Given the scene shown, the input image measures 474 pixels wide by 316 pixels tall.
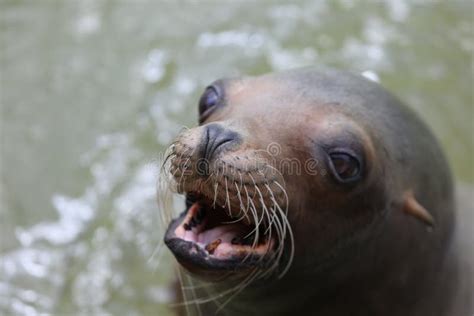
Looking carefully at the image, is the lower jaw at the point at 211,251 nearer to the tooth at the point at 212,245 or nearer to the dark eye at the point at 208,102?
the tooth at the point at 212,245

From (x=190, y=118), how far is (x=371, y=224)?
119 inches

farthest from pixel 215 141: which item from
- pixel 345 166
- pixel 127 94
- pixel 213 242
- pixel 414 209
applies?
pixel 127 94

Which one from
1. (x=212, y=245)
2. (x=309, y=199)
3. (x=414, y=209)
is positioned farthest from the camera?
(x=414, y=209)

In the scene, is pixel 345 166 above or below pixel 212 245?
above

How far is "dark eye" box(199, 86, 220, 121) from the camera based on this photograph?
314 centimetres

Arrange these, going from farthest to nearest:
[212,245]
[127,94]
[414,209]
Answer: [127,94]
[414,209]
[212,245]

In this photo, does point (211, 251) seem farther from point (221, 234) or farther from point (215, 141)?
point (215, 141)

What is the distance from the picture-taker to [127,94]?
6.16 m

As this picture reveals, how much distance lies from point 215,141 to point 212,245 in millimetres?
392

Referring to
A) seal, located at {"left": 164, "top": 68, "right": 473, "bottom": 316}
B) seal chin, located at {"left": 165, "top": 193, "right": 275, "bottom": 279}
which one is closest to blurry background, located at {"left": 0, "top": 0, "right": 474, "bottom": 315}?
seal, located at {"left": 164, "top": 68, "right": 473, "bottom": 316}

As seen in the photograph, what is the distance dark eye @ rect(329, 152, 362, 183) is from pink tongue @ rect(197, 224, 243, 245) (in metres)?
0.43

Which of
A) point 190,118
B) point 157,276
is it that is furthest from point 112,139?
point 157,276

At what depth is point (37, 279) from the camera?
15.8ft

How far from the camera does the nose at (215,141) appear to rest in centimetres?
261
